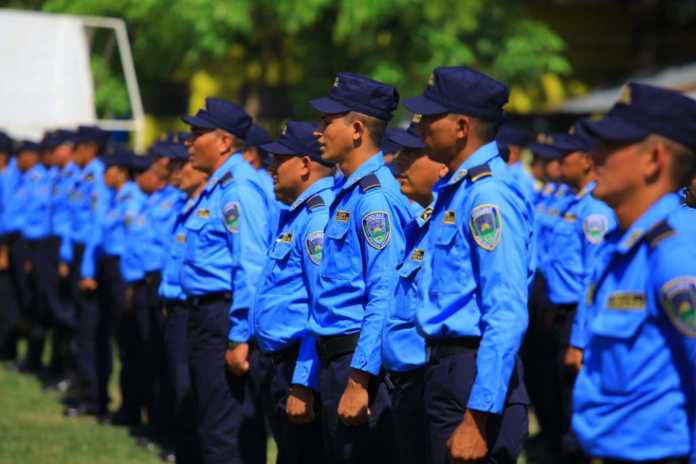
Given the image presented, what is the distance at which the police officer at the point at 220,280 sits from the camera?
6.98 m

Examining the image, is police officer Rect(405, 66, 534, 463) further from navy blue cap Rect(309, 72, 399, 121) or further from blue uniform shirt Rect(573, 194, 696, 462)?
navy blue cap Rect(309, 72, 399, 121)

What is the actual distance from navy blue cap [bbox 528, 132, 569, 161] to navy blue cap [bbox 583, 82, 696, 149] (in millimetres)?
5887

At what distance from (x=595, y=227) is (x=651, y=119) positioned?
461 centimetres

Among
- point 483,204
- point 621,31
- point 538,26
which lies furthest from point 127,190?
point 621,31

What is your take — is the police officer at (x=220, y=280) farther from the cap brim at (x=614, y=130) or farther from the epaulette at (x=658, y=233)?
the epaulette at (x=658, y=233)

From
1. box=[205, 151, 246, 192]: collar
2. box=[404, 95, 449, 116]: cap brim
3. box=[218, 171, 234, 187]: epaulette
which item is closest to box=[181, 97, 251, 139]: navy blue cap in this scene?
box=[205, 151, 246, 192]: collar

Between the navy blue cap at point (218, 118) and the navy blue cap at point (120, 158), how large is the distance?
3.66m

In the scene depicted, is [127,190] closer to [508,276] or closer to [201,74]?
[508,276]

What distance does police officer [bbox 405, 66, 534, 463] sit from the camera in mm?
4457

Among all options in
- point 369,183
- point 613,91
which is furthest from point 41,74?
point 613,91

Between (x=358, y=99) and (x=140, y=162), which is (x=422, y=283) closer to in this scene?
(x=358, y=99)

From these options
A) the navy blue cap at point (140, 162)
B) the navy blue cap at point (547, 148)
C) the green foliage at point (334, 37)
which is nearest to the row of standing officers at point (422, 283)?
the navy blue cap at point (547, 148)

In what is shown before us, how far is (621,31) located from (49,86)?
18238mm

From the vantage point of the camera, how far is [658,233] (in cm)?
374
